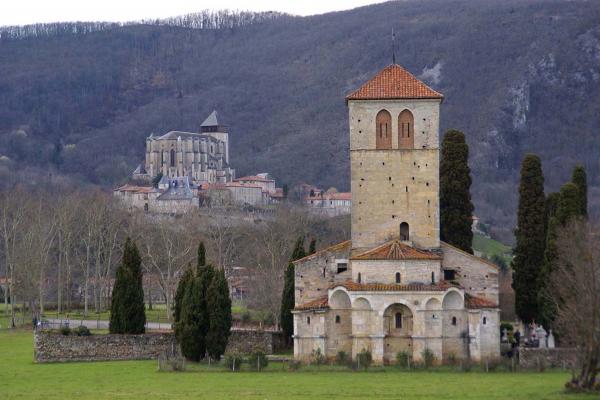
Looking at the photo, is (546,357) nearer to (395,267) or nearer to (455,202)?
(395,267)

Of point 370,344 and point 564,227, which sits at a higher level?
point 564,227

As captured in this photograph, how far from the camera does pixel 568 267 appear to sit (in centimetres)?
5431

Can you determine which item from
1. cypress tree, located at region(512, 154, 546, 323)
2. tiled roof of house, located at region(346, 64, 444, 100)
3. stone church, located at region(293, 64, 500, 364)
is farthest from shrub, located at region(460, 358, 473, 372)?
tiled roof of house, located at region(346, 64, 444, 100)

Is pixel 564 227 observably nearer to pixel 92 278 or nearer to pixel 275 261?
pixel 275 261

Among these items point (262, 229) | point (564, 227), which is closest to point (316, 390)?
point (564, 227)

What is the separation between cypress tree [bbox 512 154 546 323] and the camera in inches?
2479

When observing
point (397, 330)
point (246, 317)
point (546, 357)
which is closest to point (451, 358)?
point (397, 330)

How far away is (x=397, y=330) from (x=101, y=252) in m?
50.6

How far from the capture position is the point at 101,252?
108m

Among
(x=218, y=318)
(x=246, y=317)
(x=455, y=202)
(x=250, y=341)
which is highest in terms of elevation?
(x=455, y=202)

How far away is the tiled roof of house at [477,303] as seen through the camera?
60303 millimetres

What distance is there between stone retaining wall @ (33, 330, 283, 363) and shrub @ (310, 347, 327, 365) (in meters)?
3.68

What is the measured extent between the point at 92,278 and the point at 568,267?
61.1 metres

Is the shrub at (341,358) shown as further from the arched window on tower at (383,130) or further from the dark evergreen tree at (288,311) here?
the arched window on tower at (383,130)
